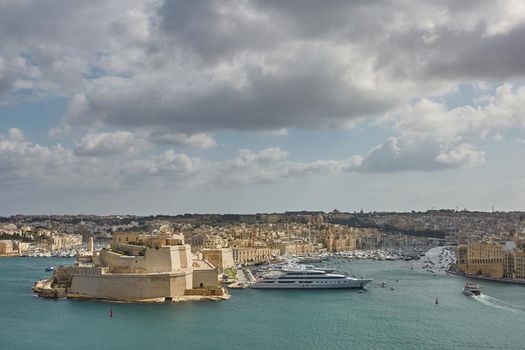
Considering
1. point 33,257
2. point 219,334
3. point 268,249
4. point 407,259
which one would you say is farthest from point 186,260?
point 33,257

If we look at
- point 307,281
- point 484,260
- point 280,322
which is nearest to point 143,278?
point 280,322

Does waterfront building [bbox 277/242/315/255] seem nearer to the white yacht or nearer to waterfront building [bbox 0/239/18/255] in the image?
the white yacht

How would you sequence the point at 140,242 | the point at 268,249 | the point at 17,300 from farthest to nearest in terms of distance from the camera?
the point at 268,249
the point at 140,242
the point at 17,300

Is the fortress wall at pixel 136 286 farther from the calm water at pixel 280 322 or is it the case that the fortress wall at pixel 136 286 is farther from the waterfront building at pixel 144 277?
the calm water at pixel 280 322


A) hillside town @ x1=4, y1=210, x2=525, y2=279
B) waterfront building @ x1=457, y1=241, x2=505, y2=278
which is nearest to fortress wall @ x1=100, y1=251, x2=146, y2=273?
hillside town @ x1=4, y1=210, x2=525, y2=279

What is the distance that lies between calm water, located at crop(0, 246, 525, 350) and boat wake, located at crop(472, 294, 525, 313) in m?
0.04

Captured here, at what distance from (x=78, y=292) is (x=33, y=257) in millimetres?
42246

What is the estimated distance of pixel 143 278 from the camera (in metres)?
27.4

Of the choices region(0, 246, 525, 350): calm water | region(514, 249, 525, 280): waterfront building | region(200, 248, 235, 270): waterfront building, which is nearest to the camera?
region(0, 246, 525, 350): calm water

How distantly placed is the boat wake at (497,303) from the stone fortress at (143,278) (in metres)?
10.6

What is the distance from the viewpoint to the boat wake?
26.1 meters

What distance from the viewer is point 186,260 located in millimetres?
30000

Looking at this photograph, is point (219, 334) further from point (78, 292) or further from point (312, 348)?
point (78, 292)

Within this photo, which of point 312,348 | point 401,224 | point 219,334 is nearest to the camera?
point 312,348
